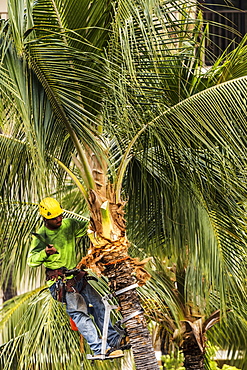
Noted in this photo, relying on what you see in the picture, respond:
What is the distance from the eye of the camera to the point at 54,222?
6.74 meters

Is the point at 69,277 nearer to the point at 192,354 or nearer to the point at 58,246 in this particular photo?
the point at 58,246

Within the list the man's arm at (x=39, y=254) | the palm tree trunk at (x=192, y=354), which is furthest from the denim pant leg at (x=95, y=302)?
the palm tree trunk at (x=192, y=354)

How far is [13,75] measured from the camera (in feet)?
19.4

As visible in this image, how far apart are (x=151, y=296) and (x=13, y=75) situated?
3.66 metres

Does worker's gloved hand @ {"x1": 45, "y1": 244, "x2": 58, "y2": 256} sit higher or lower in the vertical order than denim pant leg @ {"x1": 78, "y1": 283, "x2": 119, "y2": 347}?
higher

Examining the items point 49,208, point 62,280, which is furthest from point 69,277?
point 49,208

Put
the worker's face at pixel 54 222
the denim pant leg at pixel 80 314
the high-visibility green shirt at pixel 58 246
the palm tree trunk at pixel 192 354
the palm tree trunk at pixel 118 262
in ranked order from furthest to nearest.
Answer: the palm tree trunk at pixel 192 354 < the denim pant leg at pixel 80 314 < the high-visibility green shirt at pixel 58 246 < the worker's face at pixel 54 222 < the palm tree trunk at pixel 118 262

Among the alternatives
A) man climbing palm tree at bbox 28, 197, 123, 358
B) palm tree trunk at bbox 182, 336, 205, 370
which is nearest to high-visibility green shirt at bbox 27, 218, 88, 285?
man climbing palm tree at bbox 28, 197, 123, 358

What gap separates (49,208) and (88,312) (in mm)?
1321

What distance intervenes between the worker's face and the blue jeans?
0.67 meters

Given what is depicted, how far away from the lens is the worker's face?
22.0ft

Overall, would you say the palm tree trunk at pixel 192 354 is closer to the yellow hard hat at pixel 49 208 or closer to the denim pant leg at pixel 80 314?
the denim pant leg at pixel 80 314

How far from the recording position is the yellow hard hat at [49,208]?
659 cm

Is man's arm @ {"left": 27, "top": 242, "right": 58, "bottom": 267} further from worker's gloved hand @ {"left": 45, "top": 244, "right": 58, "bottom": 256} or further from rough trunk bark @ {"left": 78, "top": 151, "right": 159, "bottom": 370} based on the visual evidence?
rough trunk bark @ {"left": 78, "top": 151, "right": 159, "bottom": 370}
